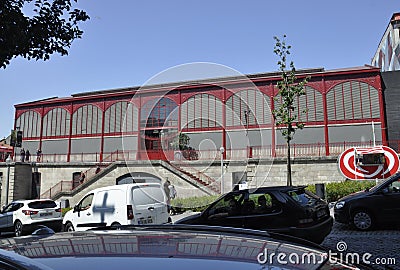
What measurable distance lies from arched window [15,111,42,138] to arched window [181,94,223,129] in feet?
50.3

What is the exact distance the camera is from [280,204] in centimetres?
755

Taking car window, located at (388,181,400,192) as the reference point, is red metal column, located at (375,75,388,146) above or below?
above

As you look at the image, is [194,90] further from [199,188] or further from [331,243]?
[331,243]

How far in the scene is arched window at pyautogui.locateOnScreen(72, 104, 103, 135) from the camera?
108 feet

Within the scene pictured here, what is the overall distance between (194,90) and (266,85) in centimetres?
619

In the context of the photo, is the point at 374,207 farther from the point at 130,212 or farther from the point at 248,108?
the point at 248,108

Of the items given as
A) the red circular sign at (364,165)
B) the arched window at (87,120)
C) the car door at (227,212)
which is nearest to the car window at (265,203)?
the car door at (227,212)

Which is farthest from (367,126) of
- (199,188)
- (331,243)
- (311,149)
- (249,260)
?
(249,260)

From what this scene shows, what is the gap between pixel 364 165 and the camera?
Result: 45.5 feet

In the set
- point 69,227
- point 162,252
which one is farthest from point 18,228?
point 162,252

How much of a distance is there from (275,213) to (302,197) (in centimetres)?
75

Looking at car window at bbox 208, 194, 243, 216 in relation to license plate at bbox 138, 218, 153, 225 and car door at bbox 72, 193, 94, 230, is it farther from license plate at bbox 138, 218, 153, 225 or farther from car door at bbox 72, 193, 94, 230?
car door at bbox 72, 193, 94, 230

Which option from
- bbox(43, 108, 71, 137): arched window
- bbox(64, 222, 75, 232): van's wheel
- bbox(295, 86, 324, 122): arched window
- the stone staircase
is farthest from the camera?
bbox(43, 108, 71, 137): arched window

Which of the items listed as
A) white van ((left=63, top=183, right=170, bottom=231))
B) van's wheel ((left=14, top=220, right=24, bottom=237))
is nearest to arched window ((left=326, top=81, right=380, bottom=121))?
white van ((left=63, top=183, right=170, bottom=231))
